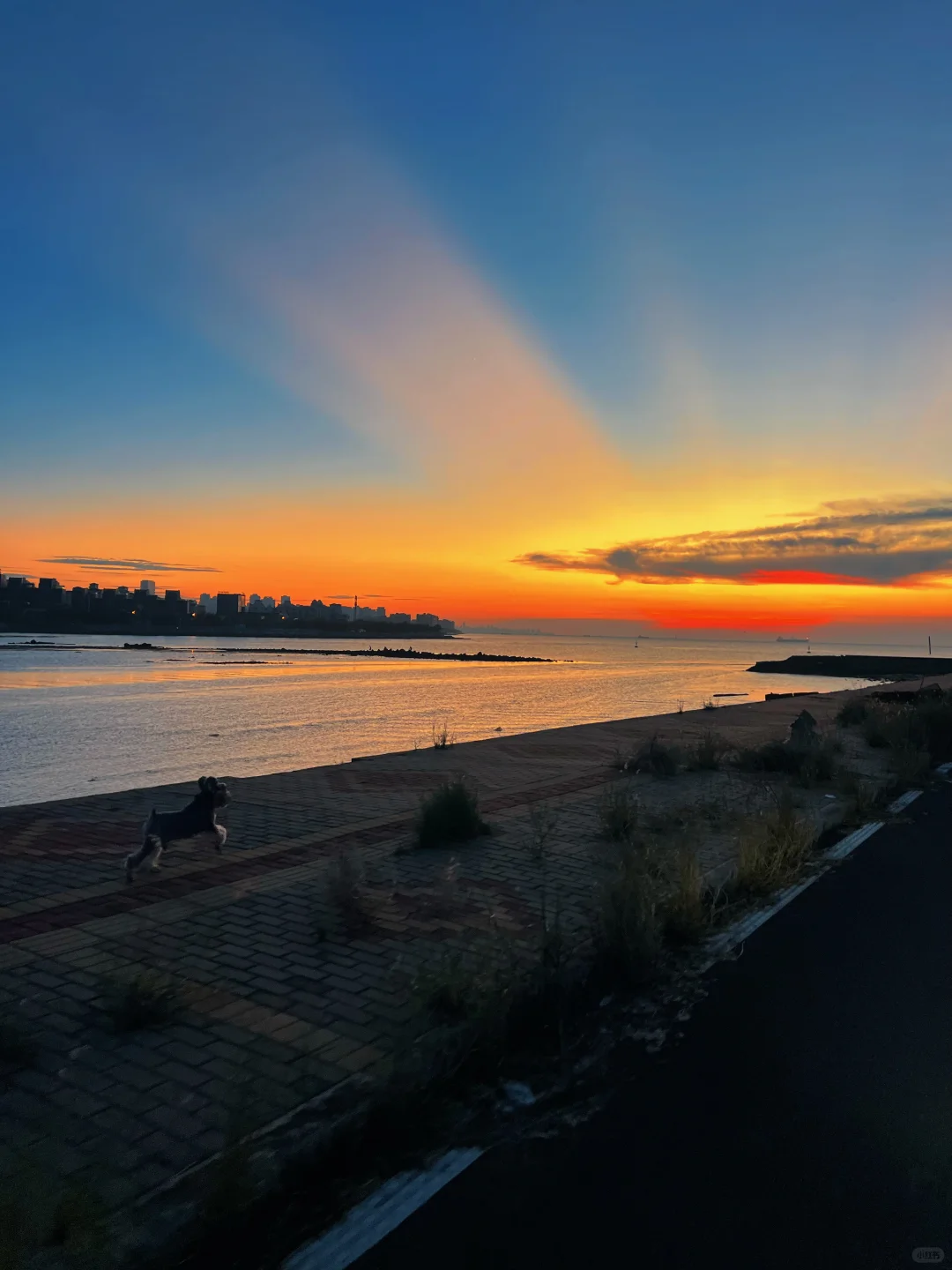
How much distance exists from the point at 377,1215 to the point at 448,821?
17.5 feet

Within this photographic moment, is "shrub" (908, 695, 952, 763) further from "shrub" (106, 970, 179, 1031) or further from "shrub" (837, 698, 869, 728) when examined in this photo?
"shrub" (106, 970, 179, 1031)

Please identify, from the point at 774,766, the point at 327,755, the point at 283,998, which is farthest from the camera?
the point at 327,755

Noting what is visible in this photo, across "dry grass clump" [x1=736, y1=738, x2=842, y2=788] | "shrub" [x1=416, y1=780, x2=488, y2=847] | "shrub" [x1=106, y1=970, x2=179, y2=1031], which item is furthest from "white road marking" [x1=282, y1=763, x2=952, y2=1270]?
"dry grass clump" [x1=736, y1=738, x2=842, y2=788]

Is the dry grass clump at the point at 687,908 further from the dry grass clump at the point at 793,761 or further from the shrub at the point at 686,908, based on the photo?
the dry grass clump at the point at 793,761

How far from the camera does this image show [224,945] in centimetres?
537

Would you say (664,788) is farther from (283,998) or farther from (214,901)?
(283,998)

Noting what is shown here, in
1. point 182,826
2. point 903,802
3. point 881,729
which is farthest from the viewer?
point 881,729

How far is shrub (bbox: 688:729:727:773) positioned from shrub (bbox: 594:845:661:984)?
26.8 feet

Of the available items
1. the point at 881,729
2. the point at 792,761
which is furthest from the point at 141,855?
the point at 881,729

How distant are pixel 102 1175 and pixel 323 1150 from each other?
0.78m

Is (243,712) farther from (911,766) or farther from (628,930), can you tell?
(628,930)

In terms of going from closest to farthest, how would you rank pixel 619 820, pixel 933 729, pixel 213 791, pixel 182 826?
pixel 182 826, pixel 213 791, pixel 619 820, pixel 933 729

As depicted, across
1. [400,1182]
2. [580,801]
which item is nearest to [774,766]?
[580,801]

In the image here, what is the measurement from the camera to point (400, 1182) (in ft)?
10.3
